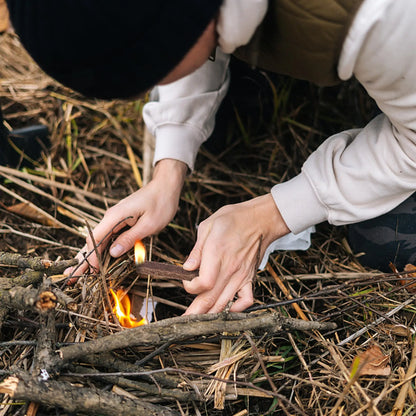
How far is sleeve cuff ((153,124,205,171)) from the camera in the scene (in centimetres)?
165

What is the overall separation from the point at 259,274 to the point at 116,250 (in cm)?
50

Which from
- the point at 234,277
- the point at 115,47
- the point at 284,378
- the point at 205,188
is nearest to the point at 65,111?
the point at 205,188

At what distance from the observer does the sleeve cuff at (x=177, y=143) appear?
64.8 inches

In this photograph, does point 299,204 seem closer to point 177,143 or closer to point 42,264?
point 177,143

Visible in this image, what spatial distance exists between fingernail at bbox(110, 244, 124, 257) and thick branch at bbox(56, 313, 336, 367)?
1.06 feet

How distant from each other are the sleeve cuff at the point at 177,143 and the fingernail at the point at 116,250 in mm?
370

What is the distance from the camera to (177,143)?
5.45 ft

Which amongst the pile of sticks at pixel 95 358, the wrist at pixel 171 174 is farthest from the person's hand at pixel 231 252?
the wrist at pixel 171 174

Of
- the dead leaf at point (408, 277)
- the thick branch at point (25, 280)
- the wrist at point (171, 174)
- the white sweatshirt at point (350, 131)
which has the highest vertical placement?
the white sweatshirt at point (350, 131)

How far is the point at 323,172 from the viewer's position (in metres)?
1.40

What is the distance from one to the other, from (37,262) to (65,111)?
44.9 inches

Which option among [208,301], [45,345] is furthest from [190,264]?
[45,345]

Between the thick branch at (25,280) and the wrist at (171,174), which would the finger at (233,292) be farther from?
the thick branch at (25,280)

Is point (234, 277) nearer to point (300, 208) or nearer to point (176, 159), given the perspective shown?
point (300, 208)
